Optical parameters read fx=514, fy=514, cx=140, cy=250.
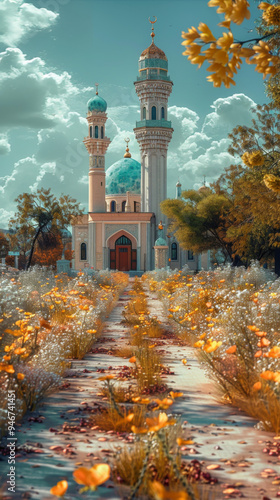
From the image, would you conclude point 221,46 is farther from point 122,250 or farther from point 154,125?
point 154,125

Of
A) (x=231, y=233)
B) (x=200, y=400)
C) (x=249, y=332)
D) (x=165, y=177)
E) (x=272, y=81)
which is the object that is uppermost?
(x=165, y=177)

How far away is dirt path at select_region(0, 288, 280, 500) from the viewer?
145 inches

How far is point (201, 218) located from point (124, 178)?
25541 millimetres

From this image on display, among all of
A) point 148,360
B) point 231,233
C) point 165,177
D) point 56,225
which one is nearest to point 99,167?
point 165,177

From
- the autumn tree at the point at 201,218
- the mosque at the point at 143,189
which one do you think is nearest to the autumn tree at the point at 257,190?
the autumn tree at the point at 201,218

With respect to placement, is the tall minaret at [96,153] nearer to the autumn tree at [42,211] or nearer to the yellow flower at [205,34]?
the autumn tree at [42,211]

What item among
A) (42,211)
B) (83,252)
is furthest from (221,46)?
(83,252)

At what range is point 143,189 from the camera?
53.2 metres

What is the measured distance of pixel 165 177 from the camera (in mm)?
52750

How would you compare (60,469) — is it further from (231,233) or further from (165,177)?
(165,177)

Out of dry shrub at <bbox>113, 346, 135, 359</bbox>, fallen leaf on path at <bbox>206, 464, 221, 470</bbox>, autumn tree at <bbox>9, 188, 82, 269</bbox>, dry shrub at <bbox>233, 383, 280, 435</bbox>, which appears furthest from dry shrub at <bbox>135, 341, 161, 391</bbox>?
autumn tree at <bbox>9, 188, 82, 269</bbox>

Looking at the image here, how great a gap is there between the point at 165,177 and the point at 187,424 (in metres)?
48.7

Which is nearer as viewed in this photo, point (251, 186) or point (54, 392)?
point (54, 392)

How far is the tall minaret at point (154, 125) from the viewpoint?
5178 cm
